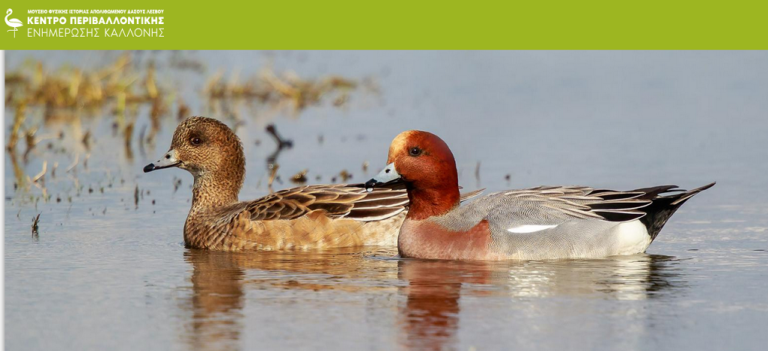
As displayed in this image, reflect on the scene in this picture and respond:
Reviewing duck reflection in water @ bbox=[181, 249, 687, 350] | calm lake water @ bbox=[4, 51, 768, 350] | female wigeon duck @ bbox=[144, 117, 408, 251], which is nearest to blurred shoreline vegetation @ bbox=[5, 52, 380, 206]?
calm lake water @ bbox=[4, 51, 768, 350]

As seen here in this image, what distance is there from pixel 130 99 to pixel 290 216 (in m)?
8.65

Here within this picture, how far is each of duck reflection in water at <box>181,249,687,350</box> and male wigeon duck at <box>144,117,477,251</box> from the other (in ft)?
0.79

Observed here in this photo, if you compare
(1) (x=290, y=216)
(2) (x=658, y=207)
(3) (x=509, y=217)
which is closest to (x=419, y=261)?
(3) (x=509, y=217)

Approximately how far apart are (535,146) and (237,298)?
6653 millimetres

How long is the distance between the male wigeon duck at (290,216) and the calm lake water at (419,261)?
24 centimetres

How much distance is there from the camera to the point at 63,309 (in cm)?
706

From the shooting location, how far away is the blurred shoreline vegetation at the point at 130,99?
47.4 feet

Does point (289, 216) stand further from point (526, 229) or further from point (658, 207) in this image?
point (658, 207)

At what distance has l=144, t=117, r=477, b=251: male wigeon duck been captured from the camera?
937 centimetres

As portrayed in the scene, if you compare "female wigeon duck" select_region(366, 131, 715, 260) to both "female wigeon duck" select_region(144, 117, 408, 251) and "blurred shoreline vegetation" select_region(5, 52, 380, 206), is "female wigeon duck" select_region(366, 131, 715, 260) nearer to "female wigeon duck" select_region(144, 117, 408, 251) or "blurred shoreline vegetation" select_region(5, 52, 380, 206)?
"female wigeon duck" select_region(144, 117, 408, 251)

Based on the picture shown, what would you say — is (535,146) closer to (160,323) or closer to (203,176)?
(203,176)

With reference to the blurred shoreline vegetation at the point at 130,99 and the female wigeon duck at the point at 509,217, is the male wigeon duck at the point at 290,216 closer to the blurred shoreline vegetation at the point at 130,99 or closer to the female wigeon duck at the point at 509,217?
the female wigeon duck at the point at 509,217

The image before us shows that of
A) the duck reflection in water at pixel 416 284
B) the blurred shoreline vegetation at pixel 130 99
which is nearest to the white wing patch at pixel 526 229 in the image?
the duck reflection in water at pixel 416 284

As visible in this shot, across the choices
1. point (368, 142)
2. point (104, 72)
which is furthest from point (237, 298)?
point (104, 72)
